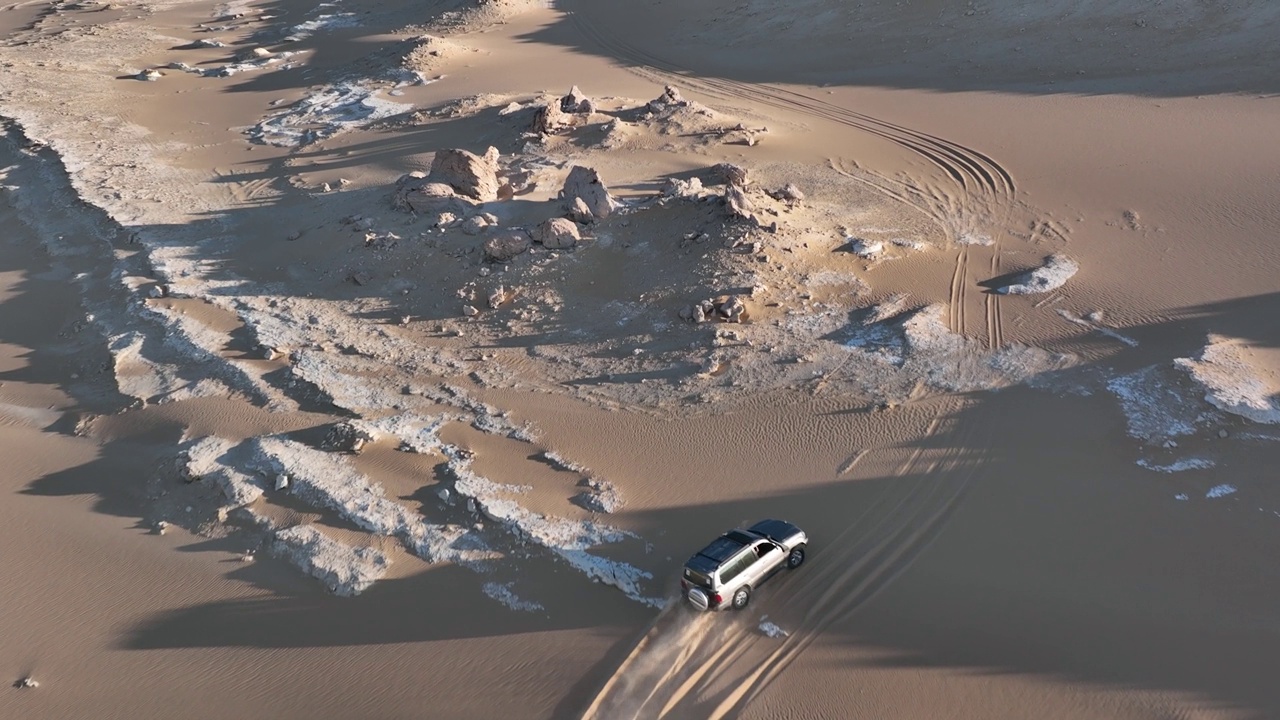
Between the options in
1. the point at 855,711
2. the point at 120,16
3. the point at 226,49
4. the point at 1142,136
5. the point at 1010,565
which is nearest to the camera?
the point at 855,711

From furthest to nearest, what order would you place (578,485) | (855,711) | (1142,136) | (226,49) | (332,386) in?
(226,49), (1142,136), (332,386), (578,485), (855,711)

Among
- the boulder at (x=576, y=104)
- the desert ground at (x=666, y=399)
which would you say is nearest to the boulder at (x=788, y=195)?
the desert ground at (x=666, y=399)

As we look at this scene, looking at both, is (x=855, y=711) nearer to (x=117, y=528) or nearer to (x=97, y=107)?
(x=117, y=528)

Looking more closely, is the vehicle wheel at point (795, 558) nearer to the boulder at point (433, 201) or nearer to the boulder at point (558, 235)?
the boulder at point (558, 235)

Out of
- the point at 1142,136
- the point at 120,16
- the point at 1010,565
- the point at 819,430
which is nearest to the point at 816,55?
the point at 1142,136

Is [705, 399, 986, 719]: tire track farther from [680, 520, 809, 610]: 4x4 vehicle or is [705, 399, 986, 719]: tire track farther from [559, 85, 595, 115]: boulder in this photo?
[559, 85, 595, 115]: boulder

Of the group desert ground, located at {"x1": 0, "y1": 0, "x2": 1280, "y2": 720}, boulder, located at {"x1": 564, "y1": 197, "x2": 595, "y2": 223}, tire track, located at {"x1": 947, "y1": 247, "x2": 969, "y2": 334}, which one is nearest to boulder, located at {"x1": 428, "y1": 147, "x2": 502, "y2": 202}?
desert ground, located at {"x1": 0, "y1": 0, "x2": 1280, "y2": 720}
